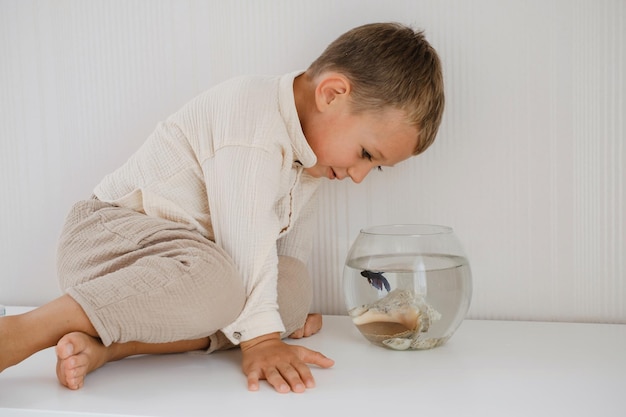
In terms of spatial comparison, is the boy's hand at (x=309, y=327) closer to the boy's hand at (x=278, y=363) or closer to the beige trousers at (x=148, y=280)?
the beige trousers at (x=148, y=280)

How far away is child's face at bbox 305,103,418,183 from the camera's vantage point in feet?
3.39

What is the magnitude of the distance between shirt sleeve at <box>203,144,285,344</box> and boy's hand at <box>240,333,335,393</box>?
0.02 meters

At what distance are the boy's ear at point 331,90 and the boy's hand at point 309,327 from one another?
32 centimetres

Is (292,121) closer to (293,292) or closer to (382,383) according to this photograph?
(293,292)

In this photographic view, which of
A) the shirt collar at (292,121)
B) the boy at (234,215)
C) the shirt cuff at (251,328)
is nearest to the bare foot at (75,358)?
the boy at (234,215)

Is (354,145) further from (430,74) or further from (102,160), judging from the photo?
(102,160)

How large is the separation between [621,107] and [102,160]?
88 cm

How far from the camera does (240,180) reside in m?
1.01

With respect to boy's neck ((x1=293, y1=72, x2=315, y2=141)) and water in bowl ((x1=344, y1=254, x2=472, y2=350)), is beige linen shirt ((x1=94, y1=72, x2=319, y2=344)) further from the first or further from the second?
water in bowl ((x1=344, y1=254, x2=472, y2=350))

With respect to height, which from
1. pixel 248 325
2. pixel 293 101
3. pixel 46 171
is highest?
pixel 293 101

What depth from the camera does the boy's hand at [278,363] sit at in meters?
0.85

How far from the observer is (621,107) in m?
1.09

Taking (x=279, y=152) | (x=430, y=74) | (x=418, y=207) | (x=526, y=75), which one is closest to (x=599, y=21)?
(x=526, y=75)

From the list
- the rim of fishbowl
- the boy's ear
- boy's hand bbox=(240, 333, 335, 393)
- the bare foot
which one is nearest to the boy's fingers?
boy's hand bbox=(240, 333, 335, 393)
